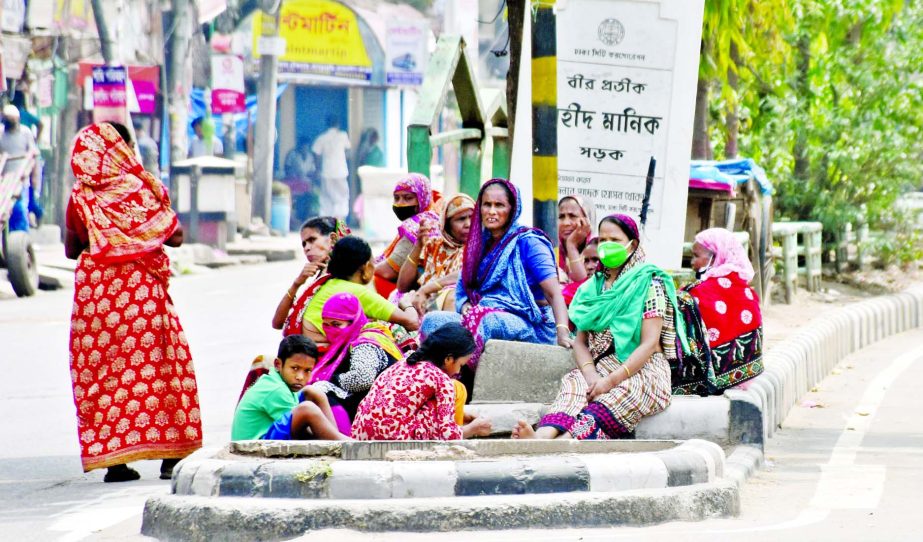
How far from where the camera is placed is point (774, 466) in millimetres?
8141

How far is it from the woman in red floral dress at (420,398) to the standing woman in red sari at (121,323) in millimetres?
1525

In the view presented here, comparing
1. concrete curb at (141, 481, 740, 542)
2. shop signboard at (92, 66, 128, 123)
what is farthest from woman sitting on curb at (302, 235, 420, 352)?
shop signboard at (92, 66, 128, 123)

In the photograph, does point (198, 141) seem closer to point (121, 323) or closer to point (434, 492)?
point (121, 323)

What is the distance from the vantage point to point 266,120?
35062mm

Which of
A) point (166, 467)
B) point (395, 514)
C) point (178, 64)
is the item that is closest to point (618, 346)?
point (395, 514)

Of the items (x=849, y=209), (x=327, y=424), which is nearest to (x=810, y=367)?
(x=327, y=424)

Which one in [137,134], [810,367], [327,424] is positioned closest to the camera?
[327,424]

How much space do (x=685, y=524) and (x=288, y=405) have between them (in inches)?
79.6

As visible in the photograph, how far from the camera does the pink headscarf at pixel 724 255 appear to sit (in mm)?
8648

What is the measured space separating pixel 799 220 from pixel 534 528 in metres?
14.2

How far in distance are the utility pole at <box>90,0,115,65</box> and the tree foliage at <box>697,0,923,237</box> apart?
43.2 ft

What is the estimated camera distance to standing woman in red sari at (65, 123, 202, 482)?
309 inches

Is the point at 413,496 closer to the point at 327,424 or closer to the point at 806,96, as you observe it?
the point at 327,424

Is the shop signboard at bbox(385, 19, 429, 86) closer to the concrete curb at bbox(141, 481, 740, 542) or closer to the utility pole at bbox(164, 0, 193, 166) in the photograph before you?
the utility pole at bbox(164, 0, 193, 166)
